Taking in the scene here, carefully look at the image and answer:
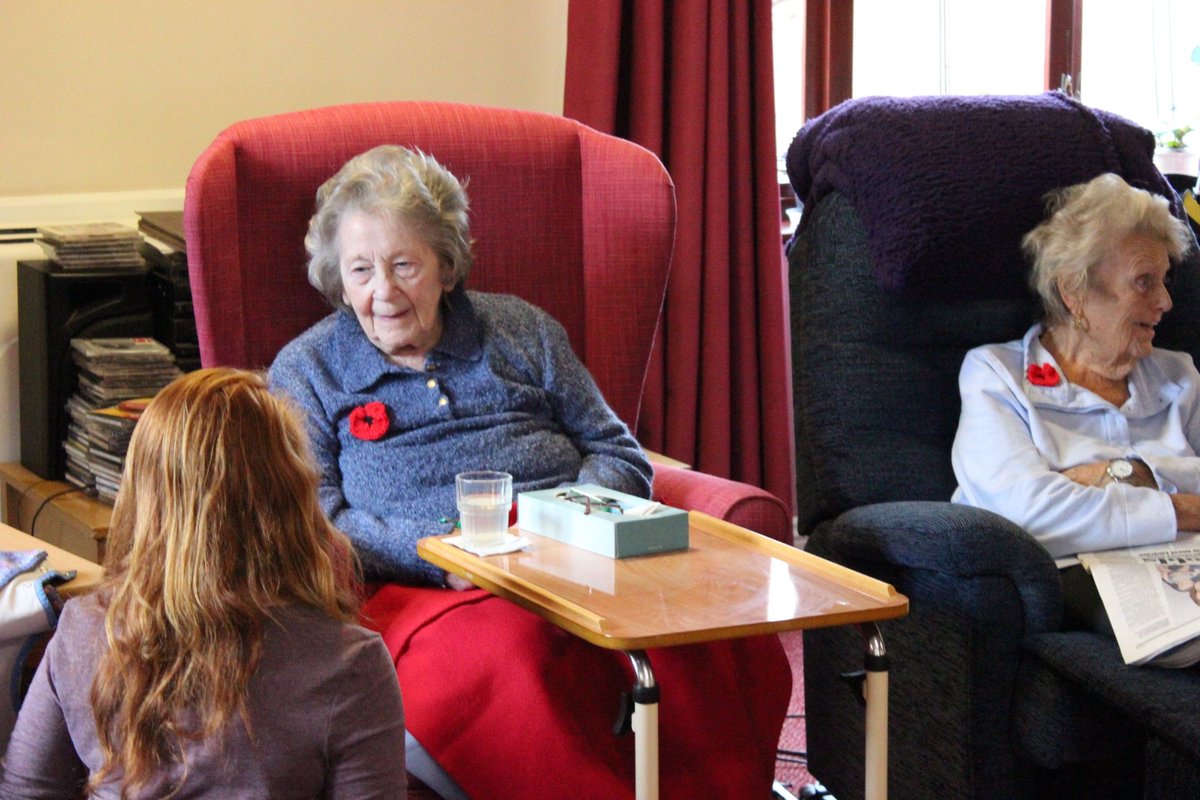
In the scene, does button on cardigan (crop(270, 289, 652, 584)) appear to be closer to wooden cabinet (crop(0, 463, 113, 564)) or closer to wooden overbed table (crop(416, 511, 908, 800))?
wooden overbed table (crop(416, 511, 908, 800))

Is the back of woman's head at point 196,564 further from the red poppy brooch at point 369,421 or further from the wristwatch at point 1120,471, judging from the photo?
the wristwatch at point 1120,471

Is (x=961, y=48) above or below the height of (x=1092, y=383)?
above

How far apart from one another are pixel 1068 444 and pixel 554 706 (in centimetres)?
102

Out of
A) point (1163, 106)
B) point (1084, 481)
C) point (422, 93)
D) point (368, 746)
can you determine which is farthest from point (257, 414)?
point (1163, 106)

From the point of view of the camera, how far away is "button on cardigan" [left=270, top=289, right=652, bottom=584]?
202 cm

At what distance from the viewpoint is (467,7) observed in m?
3.12

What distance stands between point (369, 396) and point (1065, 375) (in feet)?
3.68

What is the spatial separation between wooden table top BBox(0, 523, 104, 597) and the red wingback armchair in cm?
51

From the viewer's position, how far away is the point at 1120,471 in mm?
2162

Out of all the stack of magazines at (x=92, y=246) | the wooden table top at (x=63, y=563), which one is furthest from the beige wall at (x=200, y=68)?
the wooden table top at (x=63, y=563)

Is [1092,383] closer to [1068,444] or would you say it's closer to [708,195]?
[1068,444]

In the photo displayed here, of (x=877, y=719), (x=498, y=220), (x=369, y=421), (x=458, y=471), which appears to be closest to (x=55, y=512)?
(x=369, y=421)

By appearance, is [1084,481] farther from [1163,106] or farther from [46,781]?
[1163,106]

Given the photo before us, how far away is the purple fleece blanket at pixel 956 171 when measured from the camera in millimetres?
2215
